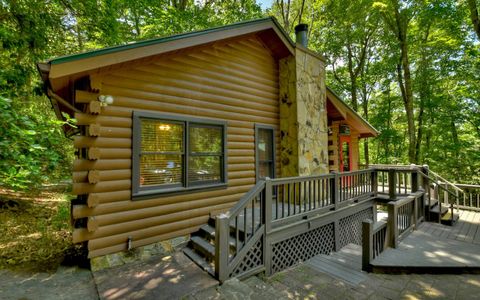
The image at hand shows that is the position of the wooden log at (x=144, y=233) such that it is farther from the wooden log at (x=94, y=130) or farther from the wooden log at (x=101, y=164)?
the wooden log at (x=94, y=130)

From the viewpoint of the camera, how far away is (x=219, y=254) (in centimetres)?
325

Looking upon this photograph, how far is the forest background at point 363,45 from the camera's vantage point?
6.67 metres

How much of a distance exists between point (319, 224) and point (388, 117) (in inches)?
642

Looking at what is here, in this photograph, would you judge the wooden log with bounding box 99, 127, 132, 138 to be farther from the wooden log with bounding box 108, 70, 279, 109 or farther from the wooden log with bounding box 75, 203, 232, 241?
the wooden log with bounding box 75, 203, 232, 241

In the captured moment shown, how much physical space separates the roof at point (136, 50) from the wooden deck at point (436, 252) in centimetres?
538

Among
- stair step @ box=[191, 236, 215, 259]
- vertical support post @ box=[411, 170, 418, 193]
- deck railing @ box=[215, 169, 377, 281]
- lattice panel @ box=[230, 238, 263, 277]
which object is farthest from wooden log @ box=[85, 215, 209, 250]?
vertical support post @ box=[411, 170, 418, 193]

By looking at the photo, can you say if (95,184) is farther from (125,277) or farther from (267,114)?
(267,114)

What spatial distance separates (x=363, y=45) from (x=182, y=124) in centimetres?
1791

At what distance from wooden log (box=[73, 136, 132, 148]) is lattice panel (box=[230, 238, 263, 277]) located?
8.98 feet

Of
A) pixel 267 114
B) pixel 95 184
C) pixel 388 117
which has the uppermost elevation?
pixel 388 117

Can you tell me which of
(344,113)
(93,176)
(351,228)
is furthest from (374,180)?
(93,176)

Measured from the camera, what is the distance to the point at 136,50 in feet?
12.8

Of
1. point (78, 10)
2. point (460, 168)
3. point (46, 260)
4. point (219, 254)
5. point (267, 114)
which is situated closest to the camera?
point (219, 254)

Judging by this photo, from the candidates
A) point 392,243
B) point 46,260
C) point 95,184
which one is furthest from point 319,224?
point 46,260
